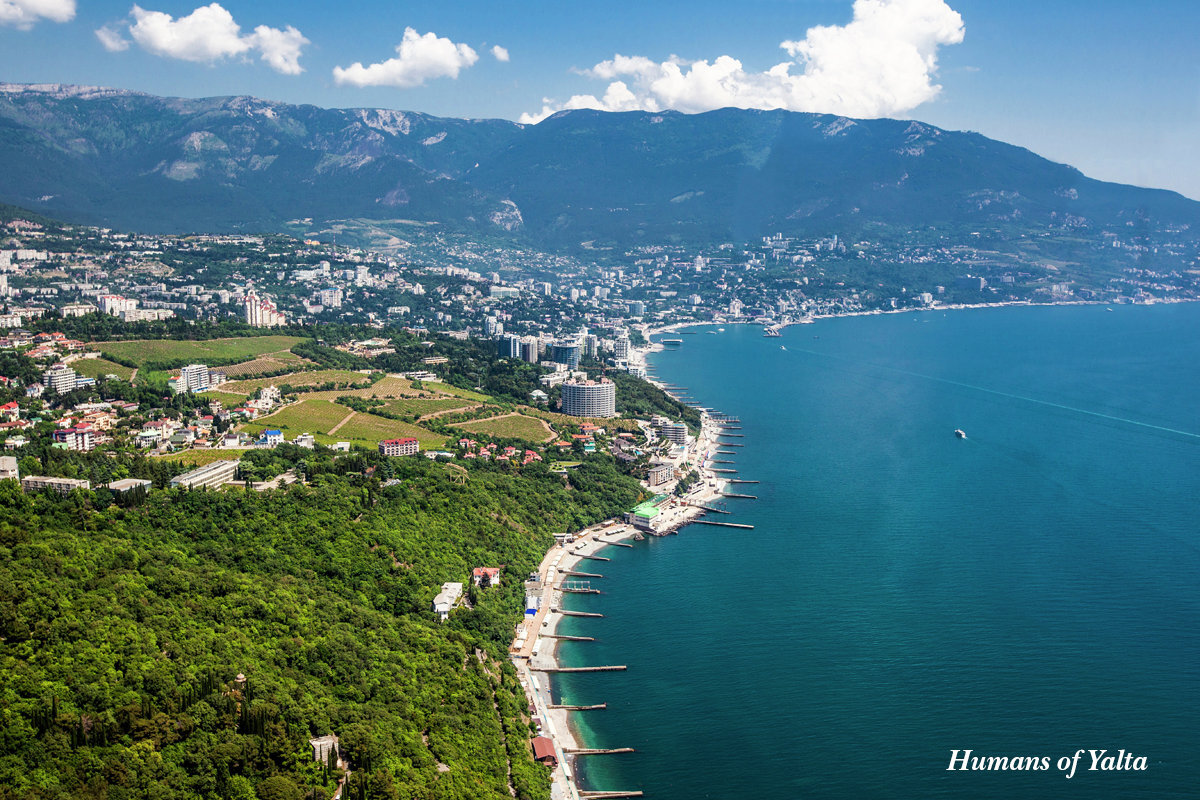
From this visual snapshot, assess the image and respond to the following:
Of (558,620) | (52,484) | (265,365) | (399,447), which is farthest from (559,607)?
(265,365)

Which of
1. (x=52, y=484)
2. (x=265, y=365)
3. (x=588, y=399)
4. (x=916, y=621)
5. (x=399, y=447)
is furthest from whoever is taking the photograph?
(x=588, y=399)

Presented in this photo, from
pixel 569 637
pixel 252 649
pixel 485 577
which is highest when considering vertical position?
pixel 252 649

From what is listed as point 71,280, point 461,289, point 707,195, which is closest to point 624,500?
point 71,280

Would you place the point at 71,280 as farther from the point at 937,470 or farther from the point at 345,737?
the point at 345,737

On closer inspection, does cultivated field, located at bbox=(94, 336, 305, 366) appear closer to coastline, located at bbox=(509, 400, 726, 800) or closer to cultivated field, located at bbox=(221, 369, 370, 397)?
cultivated field, located at bbox=(221, 369, 370, 397)

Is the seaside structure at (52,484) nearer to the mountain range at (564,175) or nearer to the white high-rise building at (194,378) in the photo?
the white high-rise building at (194,378)

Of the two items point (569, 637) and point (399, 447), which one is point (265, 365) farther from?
point (569, 637)

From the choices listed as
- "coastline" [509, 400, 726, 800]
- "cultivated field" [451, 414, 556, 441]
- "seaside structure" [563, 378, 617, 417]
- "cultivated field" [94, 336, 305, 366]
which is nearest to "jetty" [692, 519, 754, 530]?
"coastline" [509, 400, 726, 800]
